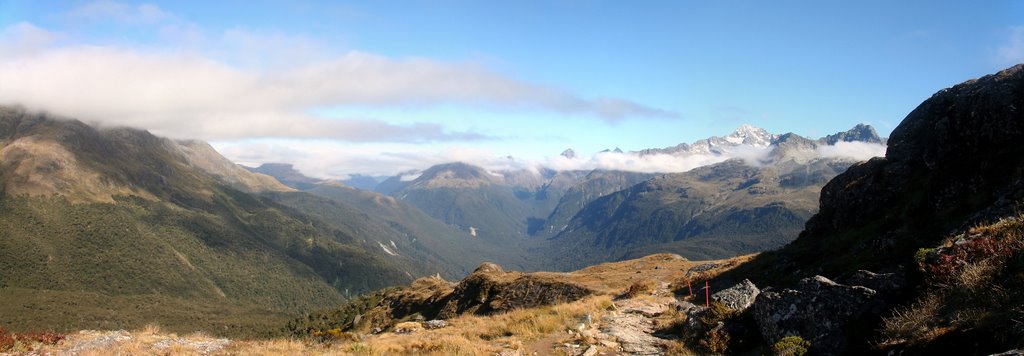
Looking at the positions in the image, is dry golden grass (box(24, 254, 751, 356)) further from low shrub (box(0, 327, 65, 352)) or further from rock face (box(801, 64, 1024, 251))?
rock face (box(801, 64, 1024, 251))

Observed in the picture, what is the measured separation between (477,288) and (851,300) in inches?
1822

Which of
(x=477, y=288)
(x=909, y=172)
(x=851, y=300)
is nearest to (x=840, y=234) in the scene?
(x=909, y=172)

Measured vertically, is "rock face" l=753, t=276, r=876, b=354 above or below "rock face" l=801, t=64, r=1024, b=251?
below

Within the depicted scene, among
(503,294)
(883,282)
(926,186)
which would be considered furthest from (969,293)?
(503,294)

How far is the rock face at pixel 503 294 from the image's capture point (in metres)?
47.0

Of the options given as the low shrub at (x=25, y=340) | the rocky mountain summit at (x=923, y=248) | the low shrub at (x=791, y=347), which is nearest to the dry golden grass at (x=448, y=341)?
the low shrub at (x=25, y=340)

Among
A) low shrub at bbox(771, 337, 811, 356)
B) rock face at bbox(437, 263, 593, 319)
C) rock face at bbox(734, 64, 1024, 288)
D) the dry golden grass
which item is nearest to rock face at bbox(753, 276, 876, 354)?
low shrub at bbox(771, 337, 811, 356)

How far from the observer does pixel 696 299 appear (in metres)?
30.0

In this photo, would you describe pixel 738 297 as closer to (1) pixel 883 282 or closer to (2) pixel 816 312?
(2) pixel 816 312

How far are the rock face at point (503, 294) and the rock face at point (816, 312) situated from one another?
2926 cm

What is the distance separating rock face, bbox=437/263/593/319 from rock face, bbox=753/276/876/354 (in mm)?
29259

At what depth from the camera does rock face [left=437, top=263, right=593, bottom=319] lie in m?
47.0

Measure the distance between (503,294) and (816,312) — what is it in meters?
40.7

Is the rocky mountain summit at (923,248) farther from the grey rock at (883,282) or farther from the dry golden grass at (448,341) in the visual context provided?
the dry golden grass at (448,341)
